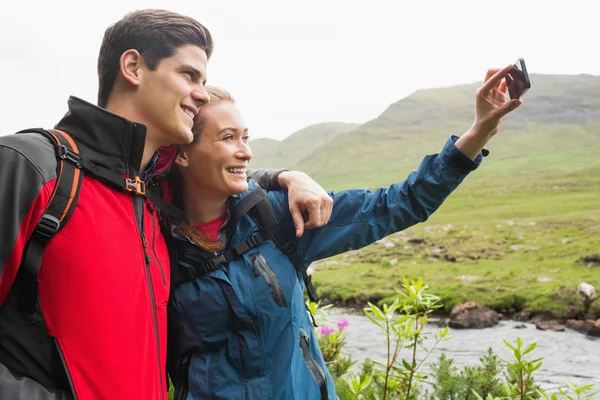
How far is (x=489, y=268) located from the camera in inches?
1130

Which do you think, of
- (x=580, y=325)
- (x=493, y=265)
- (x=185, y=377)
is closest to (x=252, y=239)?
(x=185, y=377)

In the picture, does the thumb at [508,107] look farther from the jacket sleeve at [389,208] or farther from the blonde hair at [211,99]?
the blonde hair at [211,99]

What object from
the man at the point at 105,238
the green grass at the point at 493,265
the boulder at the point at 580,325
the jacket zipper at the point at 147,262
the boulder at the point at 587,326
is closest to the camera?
the man at the point at 105,238

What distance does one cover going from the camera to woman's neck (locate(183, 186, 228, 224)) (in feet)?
11.2

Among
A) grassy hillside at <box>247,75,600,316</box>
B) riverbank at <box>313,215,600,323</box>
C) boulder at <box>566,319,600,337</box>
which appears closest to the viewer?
boulder at <box>566,319,600,337</box>

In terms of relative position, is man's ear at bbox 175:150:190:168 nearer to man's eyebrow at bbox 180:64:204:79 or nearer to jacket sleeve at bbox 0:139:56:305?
man's eyebrow at bbox 180:64:204:79

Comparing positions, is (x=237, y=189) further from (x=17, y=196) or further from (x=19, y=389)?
(x=19, y=389)

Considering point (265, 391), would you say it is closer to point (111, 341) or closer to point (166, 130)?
point (111, 341)

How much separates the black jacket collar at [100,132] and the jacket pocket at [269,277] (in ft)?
2.78

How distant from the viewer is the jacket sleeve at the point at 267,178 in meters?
3.67

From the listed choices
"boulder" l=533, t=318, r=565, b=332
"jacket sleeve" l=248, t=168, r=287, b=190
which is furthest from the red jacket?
"boulder" l=533, t=318, r=565, b=332

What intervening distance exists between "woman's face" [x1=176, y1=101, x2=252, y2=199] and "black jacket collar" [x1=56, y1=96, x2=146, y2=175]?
78 centimetres

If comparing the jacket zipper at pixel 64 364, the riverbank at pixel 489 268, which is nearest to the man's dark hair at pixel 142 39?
the jacket zipper at pixel 64 364

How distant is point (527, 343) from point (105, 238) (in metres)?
16.6
